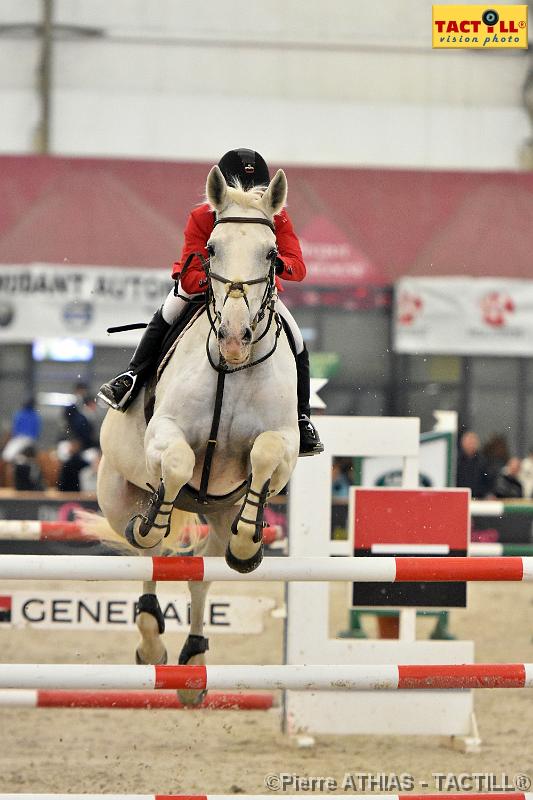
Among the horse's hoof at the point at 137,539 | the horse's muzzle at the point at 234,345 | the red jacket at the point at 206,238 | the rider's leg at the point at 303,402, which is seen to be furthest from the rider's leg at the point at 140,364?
the horse's muzzle at the point at 234,345

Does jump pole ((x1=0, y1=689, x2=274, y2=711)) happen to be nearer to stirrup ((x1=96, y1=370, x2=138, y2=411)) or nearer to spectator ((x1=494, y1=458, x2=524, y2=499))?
stirrup ((x1=96, y1=370, x2=138, y2=411))

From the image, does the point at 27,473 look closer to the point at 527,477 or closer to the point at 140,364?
the point at 527,477

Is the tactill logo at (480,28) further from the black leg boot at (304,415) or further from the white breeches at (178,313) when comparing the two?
the black leg boot at (304,415)

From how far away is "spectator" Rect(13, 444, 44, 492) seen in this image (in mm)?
13167

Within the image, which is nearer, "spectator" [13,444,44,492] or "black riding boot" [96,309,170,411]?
"black riding boot" [96,309,170,411]

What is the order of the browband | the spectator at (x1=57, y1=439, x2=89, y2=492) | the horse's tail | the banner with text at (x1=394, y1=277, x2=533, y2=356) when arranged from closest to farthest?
the browband → the horse's tail → the spectator at (x1=57, y1=439, x2=89, y2=492) → the banner with text at (x1=394, y1=277, x2=533, y2=356)

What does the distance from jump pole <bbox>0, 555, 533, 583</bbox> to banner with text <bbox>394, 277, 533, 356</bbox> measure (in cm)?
1280

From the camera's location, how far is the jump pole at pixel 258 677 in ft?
11.8

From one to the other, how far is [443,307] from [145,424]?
12.2 meters

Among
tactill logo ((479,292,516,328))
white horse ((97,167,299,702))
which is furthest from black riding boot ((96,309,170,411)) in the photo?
→ tactill logo ((479,292,516,328))

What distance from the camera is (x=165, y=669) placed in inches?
146

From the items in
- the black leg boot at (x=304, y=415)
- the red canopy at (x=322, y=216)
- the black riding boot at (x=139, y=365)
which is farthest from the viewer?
the red canopy at (x=322, y=216)

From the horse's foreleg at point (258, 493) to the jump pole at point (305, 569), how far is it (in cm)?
4

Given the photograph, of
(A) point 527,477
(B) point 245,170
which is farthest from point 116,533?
(A) point 527,477
